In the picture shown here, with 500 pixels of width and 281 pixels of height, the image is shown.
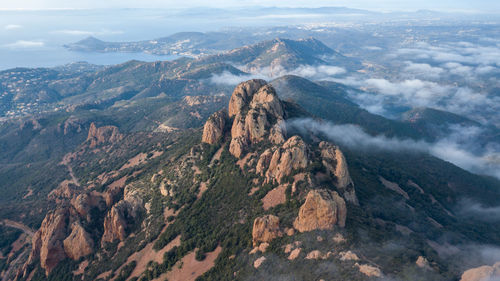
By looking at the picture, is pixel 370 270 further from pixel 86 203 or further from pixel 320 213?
pixel 86 203

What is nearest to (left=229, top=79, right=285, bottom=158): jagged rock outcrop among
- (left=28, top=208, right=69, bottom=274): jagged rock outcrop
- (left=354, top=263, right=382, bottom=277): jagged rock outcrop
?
(left=354, top=263, right=382, bottom=277): jagged rock outcrop

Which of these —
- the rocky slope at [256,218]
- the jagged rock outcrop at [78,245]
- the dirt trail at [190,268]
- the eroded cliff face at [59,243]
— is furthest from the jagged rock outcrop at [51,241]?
the dirt trail at [190,268]

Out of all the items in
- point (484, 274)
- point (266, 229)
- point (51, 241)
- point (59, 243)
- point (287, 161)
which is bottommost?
point (59, 243)

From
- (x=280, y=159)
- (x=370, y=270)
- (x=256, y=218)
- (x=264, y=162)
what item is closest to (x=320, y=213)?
(x=256, y=218)

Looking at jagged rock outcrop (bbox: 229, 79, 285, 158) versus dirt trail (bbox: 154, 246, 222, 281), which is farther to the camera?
jagged rock outcrop (bbox: 229, 79, 285, 158)

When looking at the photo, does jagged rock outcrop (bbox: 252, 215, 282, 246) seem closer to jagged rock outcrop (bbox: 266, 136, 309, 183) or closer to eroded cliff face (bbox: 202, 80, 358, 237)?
eroded cliff face (bbox: 202, 80, 358, 237)

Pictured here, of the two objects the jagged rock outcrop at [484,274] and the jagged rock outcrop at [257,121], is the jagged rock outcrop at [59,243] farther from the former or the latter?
the jagged rock outcrop at [484,274]
